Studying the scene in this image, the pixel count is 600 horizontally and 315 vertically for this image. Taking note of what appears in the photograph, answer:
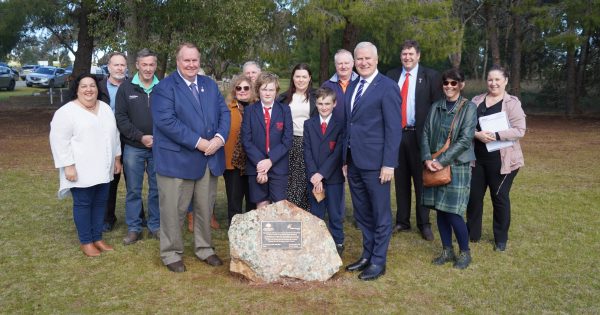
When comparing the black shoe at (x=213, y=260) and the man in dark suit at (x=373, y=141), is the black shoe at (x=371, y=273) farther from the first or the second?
the black shoe at (x=213, y=260)

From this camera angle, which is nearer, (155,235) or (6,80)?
(155,235)

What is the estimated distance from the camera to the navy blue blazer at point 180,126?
4.46 m

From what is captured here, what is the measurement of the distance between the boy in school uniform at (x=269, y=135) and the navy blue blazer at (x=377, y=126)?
777 millimetres

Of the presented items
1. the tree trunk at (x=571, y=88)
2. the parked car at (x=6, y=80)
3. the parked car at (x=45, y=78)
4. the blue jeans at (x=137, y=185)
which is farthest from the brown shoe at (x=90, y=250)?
the parked car at (x=45, y=78)

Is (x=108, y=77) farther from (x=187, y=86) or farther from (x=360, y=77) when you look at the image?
(x=360, y=77)

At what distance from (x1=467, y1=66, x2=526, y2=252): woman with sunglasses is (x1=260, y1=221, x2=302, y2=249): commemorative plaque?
1993 millimetres

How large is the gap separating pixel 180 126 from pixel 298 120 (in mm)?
1276

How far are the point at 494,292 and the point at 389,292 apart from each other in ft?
2.75

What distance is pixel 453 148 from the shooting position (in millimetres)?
4609

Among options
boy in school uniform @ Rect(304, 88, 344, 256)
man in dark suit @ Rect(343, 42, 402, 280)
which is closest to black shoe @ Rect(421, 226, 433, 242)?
man in dark suit @ Rect(343, 42, 402, 280)

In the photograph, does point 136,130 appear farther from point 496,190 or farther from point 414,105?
point 496,190

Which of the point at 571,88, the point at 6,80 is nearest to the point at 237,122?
the point at 571,88

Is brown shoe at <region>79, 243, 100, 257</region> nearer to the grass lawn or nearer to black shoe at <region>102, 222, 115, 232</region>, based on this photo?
the grass lawn

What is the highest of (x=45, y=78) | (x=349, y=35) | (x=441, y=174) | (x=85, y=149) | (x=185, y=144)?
(x=349, y=35)
